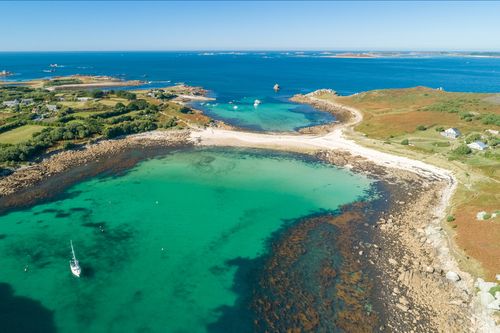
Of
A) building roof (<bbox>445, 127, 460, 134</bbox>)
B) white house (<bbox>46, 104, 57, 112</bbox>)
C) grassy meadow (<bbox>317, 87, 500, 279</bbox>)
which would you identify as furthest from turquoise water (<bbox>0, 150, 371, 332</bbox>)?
white house (<bbox>46, 104, 57, 112</bbox>)

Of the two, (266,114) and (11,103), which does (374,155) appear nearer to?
(266,114)

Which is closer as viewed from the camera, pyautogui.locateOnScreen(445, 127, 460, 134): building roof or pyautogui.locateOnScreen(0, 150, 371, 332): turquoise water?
pyautogui.locateOnScreen(0, 150, 371, 332): turquoise water

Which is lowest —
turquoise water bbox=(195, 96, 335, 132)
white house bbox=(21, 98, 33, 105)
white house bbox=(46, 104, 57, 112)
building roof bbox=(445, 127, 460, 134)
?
turquoise water bbox=(195, 96, 335, 132)

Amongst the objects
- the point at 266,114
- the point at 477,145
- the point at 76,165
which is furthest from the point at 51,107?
the point at 477,145

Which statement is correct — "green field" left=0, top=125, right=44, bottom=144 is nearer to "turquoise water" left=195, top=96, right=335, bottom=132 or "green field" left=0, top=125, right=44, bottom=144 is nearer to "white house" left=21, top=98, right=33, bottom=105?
"white house" left=21, top=98, right=33, bottom=105

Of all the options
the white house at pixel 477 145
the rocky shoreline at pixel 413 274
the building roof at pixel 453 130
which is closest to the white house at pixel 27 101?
the rocky shoreline at pixel 413 274

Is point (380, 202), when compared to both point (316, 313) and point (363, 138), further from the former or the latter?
point (363, 138)
